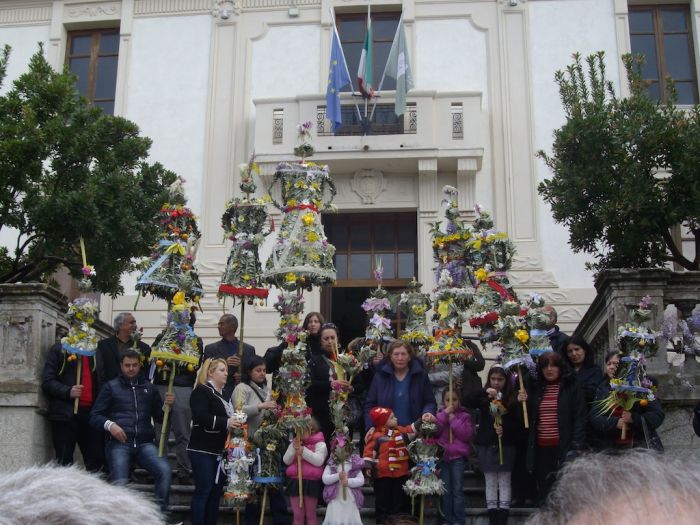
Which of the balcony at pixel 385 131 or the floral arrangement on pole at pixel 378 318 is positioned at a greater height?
the balcony at pixel 385 131

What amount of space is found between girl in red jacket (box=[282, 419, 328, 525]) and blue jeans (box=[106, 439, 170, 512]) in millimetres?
1019

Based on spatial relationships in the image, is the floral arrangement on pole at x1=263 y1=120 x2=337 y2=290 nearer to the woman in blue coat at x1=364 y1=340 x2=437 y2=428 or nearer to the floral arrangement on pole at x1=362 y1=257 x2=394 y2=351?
the floral arrangement on pole at x1=362 y1=257 x2=394 y2=351

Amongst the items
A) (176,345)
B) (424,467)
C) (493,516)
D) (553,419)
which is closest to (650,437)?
(553,419)

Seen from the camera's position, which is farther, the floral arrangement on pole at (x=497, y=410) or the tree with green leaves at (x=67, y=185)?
the tree with green leaves at (x=67, y=185)

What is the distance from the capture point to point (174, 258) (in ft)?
29.1

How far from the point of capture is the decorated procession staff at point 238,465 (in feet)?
24.7

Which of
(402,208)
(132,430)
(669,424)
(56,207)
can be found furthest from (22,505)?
(402,208)

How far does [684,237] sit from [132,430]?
34.8 feet

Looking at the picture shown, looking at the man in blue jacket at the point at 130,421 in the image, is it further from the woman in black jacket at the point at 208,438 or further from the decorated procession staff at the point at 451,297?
the decorated procession staff at the point at 451,297

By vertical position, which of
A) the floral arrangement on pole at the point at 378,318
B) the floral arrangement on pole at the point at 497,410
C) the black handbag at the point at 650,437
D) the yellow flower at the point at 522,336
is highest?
the floral arrangement on pole at the point at 378,318

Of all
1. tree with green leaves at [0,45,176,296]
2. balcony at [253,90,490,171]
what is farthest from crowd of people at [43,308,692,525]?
balcony at [253,90,490,171]

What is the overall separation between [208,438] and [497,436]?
246cm

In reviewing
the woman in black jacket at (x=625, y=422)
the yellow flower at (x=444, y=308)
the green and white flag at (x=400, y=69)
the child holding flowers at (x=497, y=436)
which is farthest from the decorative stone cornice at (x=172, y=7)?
the woman in black jacket at (x=625, y=422)

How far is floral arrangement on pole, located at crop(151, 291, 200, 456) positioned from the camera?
8367 mm
